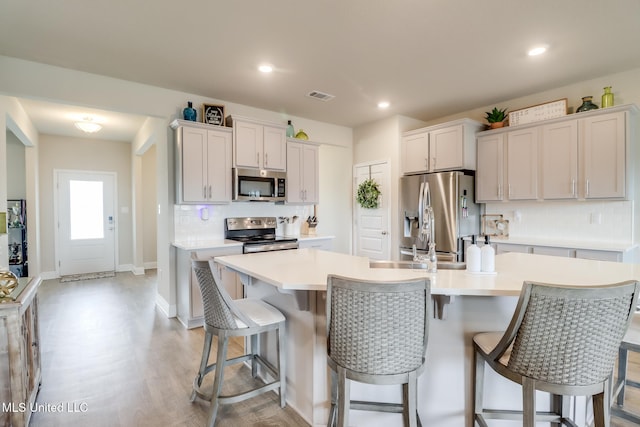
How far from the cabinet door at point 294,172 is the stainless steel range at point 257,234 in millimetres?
A: 447

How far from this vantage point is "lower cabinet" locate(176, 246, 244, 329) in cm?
352

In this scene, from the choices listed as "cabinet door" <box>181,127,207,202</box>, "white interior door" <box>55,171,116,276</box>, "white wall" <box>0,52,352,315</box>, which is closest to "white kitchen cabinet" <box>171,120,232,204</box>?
"cabinet door" <box>181,127,207,202</box>

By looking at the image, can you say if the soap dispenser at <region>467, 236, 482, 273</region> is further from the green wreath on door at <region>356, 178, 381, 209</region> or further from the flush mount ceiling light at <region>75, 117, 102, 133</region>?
the flush mount ceiling light at <region>75, 117, 102, 133</region>

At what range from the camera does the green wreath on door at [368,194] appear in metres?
5.16

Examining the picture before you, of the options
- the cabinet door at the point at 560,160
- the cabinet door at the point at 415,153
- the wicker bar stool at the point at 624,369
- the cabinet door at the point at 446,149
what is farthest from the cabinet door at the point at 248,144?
the wicker bar stool at the point at 624,369

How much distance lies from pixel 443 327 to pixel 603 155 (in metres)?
3.03

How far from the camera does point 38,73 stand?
310cm

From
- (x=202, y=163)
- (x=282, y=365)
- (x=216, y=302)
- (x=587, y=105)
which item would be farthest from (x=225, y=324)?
(x=587, y=105)

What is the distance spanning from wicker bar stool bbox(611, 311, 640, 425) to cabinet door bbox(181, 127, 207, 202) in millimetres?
3722

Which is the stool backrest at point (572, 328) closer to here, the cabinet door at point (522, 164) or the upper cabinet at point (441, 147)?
the cabinet door at point (522, 164)

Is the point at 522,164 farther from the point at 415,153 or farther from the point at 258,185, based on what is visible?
the point at 258,185

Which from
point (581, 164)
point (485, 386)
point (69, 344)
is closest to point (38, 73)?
point (69, 344)

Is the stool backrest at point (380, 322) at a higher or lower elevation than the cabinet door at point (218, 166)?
lower

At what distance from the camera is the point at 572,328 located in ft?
3.98
